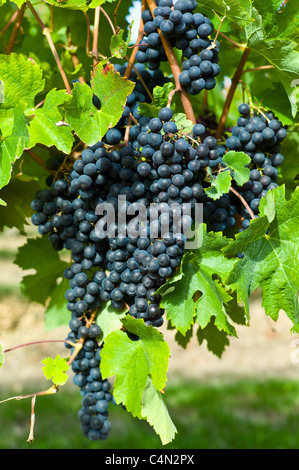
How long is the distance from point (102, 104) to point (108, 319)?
0.38 metres

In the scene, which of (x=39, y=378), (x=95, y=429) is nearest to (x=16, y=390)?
(x=39, y=378)

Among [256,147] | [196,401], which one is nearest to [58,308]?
[256,147]

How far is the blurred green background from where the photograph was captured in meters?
2.80

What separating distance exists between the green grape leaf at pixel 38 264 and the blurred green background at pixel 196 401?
0.98 metres

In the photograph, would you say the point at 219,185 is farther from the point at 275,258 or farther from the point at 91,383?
the point at 91,383

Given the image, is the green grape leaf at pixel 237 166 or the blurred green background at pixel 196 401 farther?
the blurred green background at pixel 196 401

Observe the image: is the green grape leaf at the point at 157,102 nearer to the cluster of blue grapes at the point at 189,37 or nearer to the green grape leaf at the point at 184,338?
the cluster of blue grapes at the point at 189,37

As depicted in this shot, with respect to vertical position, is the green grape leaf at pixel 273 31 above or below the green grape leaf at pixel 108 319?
above

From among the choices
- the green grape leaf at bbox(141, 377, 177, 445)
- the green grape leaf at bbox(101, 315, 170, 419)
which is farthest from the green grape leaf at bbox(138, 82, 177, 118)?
the green grape leaf at bbox(141, 377, 177, 445)

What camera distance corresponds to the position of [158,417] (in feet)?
2.70

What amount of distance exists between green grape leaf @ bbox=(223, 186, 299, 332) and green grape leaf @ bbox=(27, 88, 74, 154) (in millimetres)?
309

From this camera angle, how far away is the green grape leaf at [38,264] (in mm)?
1171

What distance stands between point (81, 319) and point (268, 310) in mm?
353

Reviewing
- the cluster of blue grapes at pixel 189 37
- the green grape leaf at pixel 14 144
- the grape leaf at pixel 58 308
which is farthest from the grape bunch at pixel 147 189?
the grape leaf at pixel 58 308
